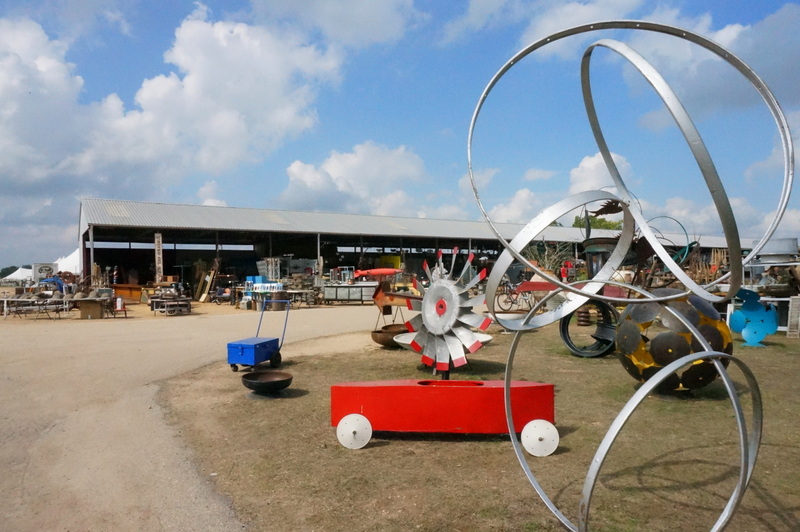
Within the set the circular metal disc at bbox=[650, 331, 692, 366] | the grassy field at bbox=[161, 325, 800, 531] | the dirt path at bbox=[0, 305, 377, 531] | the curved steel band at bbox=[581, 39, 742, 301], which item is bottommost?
the grassy field at bbox=[161, 325, 800, 531]

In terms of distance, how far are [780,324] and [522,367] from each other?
33.8 feet

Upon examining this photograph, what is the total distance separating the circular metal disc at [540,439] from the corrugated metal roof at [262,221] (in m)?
26.6

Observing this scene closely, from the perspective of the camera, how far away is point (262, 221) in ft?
131

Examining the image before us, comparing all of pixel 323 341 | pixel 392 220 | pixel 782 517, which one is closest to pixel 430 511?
pixel 782 517

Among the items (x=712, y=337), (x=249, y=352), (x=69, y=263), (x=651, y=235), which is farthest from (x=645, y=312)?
(x=69, y=263)

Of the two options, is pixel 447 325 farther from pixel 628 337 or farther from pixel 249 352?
pixel 249 352

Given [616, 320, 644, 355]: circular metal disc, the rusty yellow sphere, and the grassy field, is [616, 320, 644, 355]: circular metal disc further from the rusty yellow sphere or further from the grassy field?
the grassy field

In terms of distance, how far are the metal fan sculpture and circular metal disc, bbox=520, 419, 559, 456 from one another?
136 inches

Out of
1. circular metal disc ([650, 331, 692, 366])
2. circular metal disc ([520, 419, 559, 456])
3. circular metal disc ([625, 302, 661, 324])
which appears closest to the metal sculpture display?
circular metal disc ([625, 302, 661, 324])

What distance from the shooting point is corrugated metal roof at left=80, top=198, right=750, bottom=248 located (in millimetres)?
34350

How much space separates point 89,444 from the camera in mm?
6453

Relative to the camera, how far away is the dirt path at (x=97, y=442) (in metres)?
4.61

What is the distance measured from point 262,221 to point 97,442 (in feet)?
113

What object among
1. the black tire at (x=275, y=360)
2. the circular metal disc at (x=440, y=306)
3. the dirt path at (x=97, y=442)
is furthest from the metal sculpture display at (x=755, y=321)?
the dirt path at (x=97, y=442)
